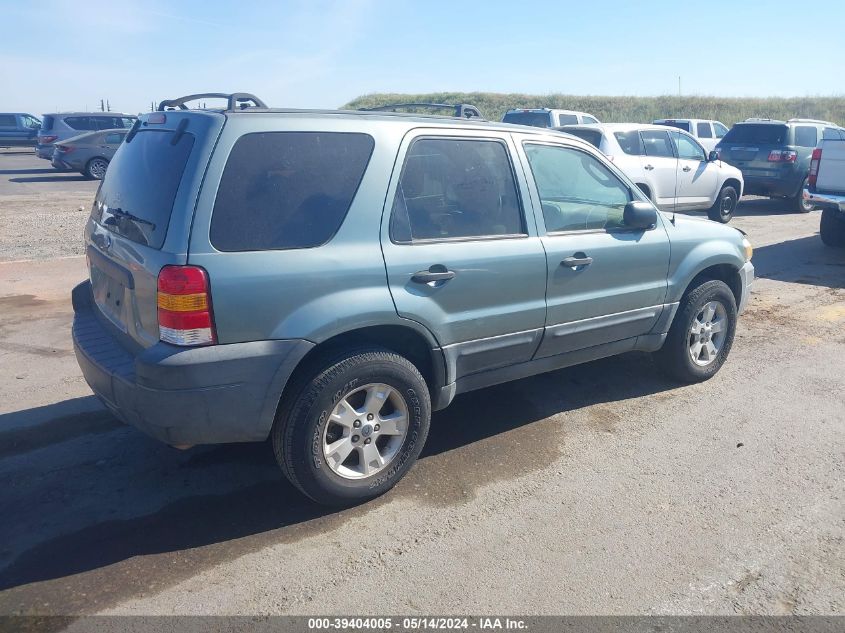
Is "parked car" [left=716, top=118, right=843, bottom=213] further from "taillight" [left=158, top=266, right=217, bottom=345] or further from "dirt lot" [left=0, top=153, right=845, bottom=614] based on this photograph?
"taillight" [left=158, top=266, right=217, bottom=345]

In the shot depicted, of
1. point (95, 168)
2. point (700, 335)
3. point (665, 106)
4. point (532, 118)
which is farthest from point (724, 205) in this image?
point (665, 106)

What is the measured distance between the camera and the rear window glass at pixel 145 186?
3.24 metres

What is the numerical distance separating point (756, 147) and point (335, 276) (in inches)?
567

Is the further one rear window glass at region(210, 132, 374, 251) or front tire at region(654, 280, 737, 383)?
front tire at region(654, 280, 737, 383)

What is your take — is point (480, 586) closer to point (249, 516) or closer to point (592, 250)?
point (249, 516)

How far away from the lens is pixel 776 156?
589 inches

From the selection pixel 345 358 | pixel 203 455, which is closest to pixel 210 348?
pixel 345 358

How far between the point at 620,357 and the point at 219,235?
3830 millimetres

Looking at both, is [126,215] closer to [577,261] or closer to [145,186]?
[145,186]

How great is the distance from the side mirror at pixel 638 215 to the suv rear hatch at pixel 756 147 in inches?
477

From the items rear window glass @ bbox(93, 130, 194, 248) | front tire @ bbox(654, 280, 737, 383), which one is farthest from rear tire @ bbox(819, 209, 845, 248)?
rear window glass @ bbox(93, 130, 194, 248)

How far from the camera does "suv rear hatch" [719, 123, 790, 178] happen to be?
15.0m

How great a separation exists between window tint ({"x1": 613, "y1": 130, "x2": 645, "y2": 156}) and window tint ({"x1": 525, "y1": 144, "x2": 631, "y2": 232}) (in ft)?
25.7

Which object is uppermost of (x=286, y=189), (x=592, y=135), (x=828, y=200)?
(x=592, y=135)
